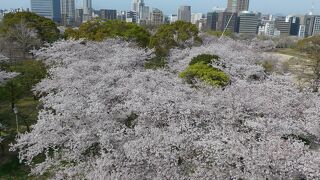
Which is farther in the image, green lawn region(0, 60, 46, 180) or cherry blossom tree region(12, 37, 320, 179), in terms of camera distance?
green lawn region(0, 60, 46, 180)

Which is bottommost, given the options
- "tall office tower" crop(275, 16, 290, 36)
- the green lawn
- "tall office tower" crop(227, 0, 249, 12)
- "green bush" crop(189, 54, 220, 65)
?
the green lawn

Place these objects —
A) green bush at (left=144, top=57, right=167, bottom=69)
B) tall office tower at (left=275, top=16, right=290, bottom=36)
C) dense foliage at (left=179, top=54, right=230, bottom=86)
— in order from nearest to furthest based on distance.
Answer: dense foliage at (left=179, top=54, right=230, bottom=86) → green bush at (left=144, top=57, right=167, bottom=69) → tall office tower at (left=275, top=16, right=290, bottom=36)

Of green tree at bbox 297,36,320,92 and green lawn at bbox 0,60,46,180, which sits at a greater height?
green tree at bbox 297,36,320,92

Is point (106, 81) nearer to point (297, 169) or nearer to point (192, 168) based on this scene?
point (192, 168)

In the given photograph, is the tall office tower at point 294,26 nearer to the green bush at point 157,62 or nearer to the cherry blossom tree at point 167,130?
the green bush at point 157,62

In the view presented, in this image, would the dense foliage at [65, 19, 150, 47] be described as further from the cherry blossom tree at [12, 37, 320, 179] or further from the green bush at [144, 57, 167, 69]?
the cherry blossom tree at [12, 37, 320, 179]

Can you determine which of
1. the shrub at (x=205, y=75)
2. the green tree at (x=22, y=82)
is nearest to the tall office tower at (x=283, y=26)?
the shrub at (x=205, y=75)

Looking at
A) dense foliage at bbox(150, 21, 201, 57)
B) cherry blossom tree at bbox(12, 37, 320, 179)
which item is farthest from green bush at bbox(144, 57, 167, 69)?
cherry blossom tree at bbox(12, 37, 320, 179)

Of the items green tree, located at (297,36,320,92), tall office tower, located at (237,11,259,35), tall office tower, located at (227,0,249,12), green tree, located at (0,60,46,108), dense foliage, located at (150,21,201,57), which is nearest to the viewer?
green tree, located at (0,60,46,108)
